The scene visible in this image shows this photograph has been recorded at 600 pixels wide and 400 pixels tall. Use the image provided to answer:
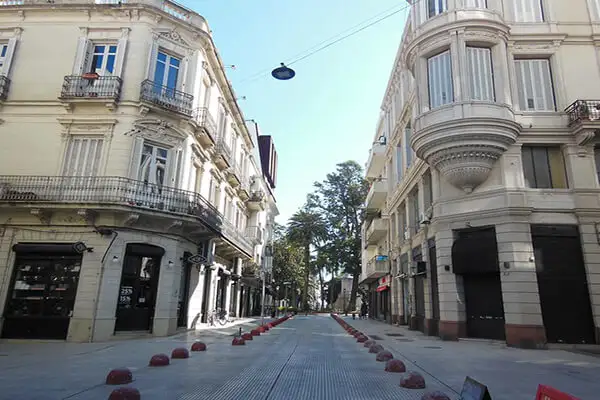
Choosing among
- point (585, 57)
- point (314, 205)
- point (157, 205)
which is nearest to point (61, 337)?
point (157, 205)

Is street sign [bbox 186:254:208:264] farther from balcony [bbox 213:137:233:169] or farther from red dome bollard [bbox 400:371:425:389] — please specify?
red dome bollard [bbox 400:371:425:389]

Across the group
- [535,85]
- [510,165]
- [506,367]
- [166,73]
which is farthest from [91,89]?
[535,85]

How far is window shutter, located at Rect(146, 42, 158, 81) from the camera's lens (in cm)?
1700

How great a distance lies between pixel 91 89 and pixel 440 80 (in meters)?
14.8

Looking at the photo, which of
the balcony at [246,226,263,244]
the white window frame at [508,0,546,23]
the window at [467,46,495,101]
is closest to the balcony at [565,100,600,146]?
the window at [467,46,495,101]

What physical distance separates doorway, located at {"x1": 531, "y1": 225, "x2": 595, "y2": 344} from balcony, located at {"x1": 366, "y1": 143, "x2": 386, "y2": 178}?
1689cm

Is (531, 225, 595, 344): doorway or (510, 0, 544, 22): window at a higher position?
(510, 0, 544, 22): window

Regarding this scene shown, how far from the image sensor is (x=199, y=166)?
762 inches

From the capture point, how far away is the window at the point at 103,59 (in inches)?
675

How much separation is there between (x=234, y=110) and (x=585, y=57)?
60.8 feet

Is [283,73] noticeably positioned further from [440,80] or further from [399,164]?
[399,164]

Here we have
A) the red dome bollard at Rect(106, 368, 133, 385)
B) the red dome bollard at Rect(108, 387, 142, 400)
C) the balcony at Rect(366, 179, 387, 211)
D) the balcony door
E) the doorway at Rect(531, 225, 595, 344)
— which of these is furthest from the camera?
the balcony at Rect(366, 179, 387, 211)

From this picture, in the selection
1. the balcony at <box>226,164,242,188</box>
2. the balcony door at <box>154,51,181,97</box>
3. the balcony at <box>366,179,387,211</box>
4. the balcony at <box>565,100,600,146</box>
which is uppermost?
the balcony door at <box>154,51,181,97</box>

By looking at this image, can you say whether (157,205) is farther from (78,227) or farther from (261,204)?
(261,204)
